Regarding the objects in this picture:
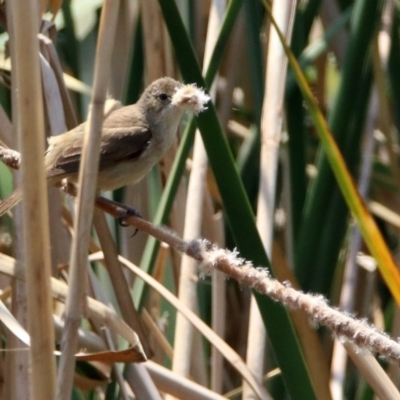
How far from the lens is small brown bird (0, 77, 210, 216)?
6.46 ft

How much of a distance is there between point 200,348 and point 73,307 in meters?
A: 0.80

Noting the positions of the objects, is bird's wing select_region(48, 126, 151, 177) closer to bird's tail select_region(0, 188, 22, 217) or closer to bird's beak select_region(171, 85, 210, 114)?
bird's tail select_region(0, 188, 22, 217)

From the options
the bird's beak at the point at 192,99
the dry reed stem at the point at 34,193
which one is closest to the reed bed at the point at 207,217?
the dry reed stem at the point at 34,193

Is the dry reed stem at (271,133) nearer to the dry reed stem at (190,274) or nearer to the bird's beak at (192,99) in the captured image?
the dry reed stem at (190,274)

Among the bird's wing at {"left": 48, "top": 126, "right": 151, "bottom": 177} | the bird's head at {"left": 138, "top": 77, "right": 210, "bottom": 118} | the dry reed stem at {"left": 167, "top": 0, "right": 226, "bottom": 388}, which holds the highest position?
the bird's head at {"left": 138, "top": 77, "right": 210, "bottom": 118}

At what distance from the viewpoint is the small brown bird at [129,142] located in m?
1.97

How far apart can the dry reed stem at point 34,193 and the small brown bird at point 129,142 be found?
0.75 meters

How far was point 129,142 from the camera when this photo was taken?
86.5 inches

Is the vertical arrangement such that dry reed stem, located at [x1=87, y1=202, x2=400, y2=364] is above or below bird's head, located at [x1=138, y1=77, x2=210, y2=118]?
below

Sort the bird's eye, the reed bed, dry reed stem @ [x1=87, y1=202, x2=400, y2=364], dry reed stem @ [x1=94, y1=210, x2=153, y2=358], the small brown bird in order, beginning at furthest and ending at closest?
the bird's eye < the small brown bird < dry reed stem @ [x1=94, y1=210, x2=153, y2=358] < the reed bed < dry reed stem @ [x1=87, y1=202, x2=400, y2=364]

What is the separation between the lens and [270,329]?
1.40 meters

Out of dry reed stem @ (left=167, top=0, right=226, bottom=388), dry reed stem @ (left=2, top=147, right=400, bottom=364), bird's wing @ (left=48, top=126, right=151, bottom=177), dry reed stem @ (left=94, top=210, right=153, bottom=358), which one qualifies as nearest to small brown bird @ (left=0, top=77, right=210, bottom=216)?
bird's wing @ (left=48, top=126, right=151, bottom=177)

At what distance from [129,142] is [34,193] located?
1.16 m

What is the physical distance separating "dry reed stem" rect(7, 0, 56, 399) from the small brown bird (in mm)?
754
